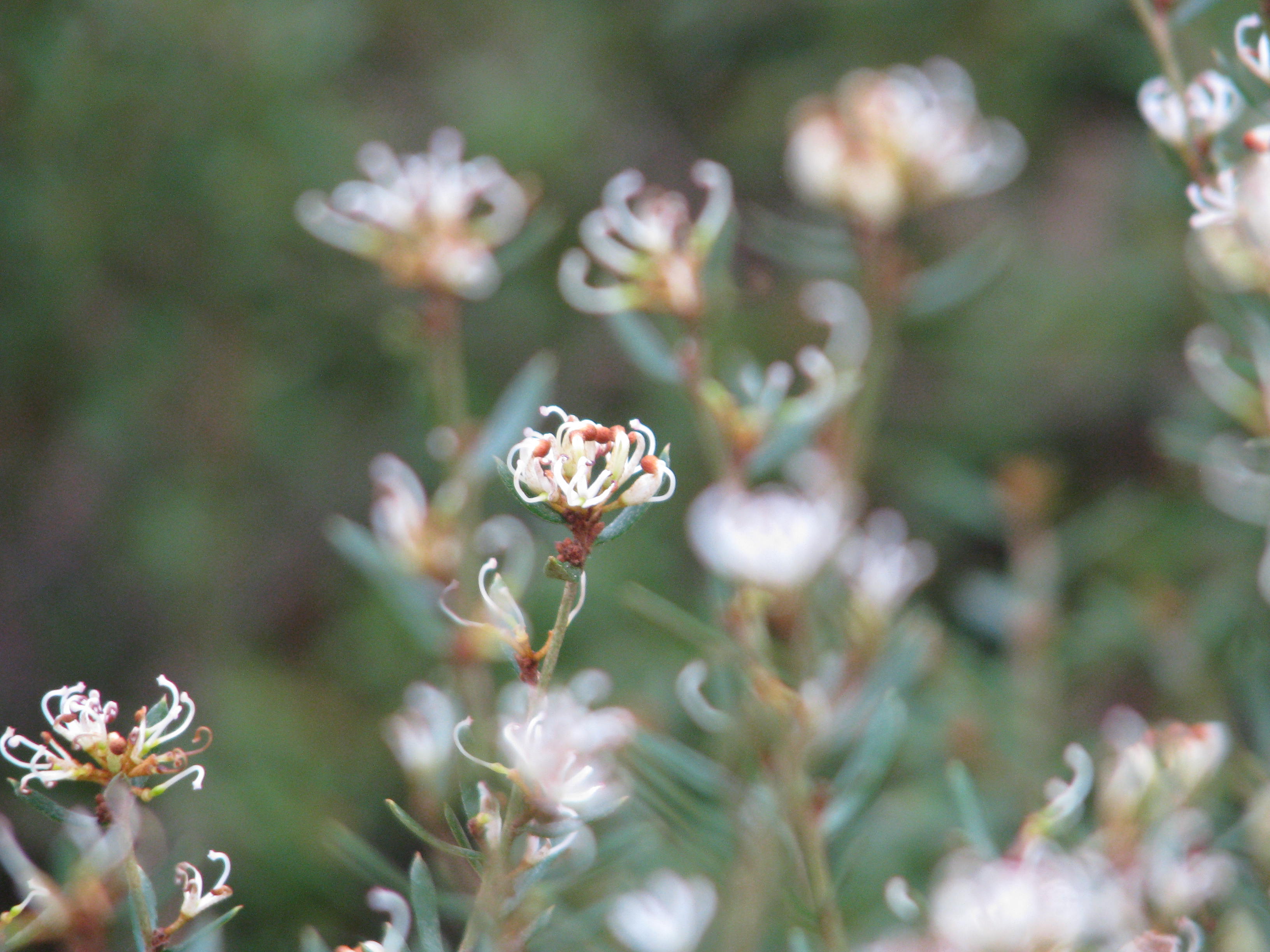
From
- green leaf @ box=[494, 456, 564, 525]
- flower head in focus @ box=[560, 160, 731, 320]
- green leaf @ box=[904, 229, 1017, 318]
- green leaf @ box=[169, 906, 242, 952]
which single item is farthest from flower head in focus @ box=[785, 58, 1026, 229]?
green leaf @ box=[169, 906, 242, 952]

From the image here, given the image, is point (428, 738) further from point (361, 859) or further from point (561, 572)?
point (561, 572)

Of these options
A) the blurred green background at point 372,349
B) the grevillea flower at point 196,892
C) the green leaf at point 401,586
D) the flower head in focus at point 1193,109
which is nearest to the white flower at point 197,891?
the grevillea flower at point 196,892

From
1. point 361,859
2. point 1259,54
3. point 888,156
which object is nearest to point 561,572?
point 361,859

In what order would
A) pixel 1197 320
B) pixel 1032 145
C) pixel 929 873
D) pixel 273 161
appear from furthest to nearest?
pixel 1032 145
pixel 1197 320
pixel 273 161
pixel 929 873

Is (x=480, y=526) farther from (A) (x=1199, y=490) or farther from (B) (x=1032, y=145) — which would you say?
(B) (x=1032, y=145)

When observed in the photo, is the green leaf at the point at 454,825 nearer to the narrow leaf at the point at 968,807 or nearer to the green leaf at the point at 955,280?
the narrow leaf at the point at 968,807

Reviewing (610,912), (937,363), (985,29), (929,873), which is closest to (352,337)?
(937,363)
